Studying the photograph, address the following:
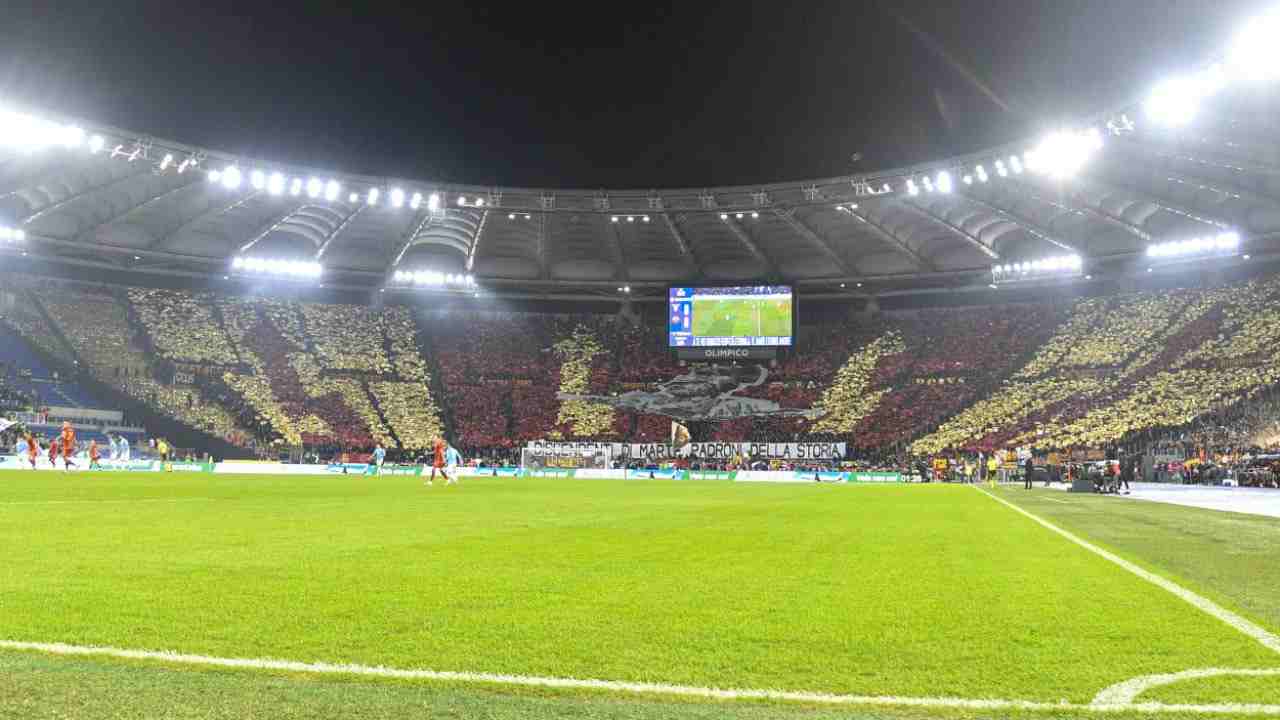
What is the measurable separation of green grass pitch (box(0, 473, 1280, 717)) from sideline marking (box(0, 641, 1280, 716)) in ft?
0.34

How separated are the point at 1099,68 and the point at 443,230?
134ft

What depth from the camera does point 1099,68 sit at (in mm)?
36969

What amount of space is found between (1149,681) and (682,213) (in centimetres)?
5464

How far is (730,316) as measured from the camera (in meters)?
57.8

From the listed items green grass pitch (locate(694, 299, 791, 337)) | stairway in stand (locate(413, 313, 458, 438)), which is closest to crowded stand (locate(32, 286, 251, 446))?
stairway in stand (locate(413, 313, 458, 438))

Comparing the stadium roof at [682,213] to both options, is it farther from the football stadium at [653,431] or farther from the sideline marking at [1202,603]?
the sideline marking at [1202,603]

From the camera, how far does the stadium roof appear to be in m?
42.1

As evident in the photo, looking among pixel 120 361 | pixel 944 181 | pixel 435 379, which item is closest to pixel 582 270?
pixel 435 379

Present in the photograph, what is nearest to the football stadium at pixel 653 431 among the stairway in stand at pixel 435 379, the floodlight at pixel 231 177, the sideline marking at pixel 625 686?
the sideline marking at pixel 625 686

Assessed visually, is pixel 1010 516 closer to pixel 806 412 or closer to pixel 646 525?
pixel 646 525

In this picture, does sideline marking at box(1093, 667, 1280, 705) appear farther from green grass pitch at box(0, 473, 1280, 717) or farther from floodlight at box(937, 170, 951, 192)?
floodlight at box(937, 170, 951, 192)

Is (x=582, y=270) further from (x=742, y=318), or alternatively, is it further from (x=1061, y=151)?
(x=1061, y=151)

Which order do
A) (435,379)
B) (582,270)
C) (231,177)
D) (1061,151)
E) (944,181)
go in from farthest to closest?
(582,270), (435,379), (944,181), (231,177), (1061,151)

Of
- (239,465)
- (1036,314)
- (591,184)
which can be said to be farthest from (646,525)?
(1036,314)
